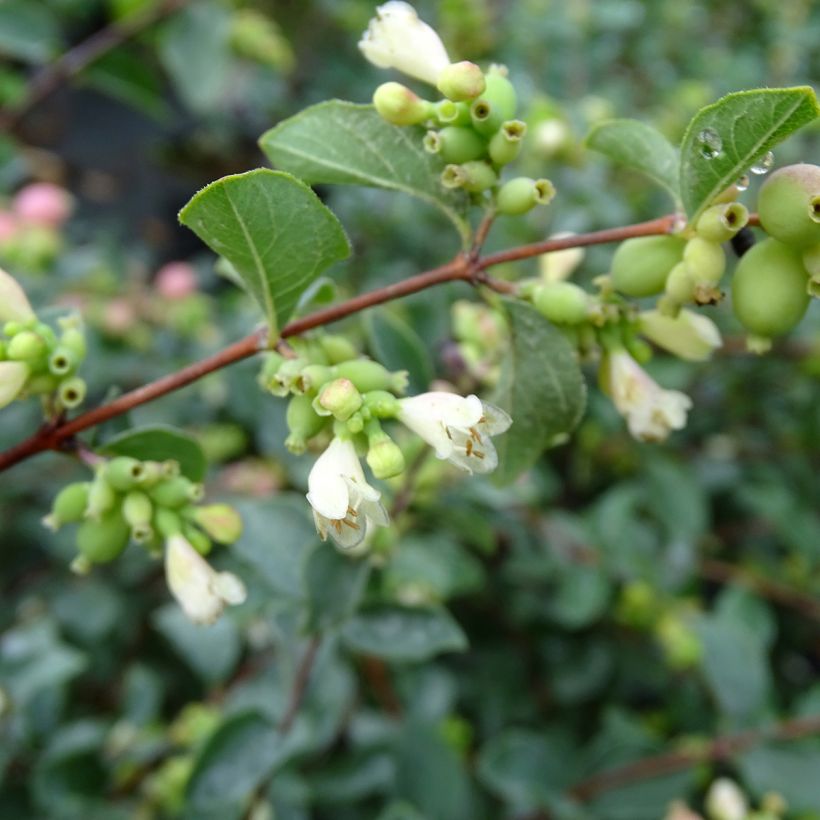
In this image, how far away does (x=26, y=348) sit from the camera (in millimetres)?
634

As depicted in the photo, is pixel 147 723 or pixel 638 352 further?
pixel 147 723

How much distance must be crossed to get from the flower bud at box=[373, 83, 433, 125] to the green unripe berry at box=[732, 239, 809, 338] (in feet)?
0.85

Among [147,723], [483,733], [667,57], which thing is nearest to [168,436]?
[147,723]

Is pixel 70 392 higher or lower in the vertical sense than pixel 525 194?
lower

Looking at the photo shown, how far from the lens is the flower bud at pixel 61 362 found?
66 cm

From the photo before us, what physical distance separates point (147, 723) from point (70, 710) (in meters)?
0.25

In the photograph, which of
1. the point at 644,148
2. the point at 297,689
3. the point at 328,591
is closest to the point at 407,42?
the point at 644,148

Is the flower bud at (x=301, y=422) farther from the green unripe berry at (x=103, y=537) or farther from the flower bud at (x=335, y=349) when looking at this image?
the green unripe berry at (x=103, y=537)

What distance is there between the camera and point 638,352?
71cm

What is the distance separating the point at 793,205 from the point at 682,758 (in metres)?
0.96

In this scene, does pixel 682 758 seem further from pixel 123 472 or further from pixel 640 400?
pixel 123 472

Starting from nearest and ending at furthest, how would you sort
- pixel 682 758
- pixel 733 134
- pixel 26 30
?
1. pixel 733 134
2. pixel 682 758
3. pixel 26 30

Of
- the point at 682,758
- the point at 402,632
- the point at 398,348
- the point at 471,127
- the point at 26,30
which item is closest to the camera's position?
the point at 471,127

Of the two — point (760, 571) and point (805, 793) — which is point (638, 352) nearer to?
point (805, 793)
